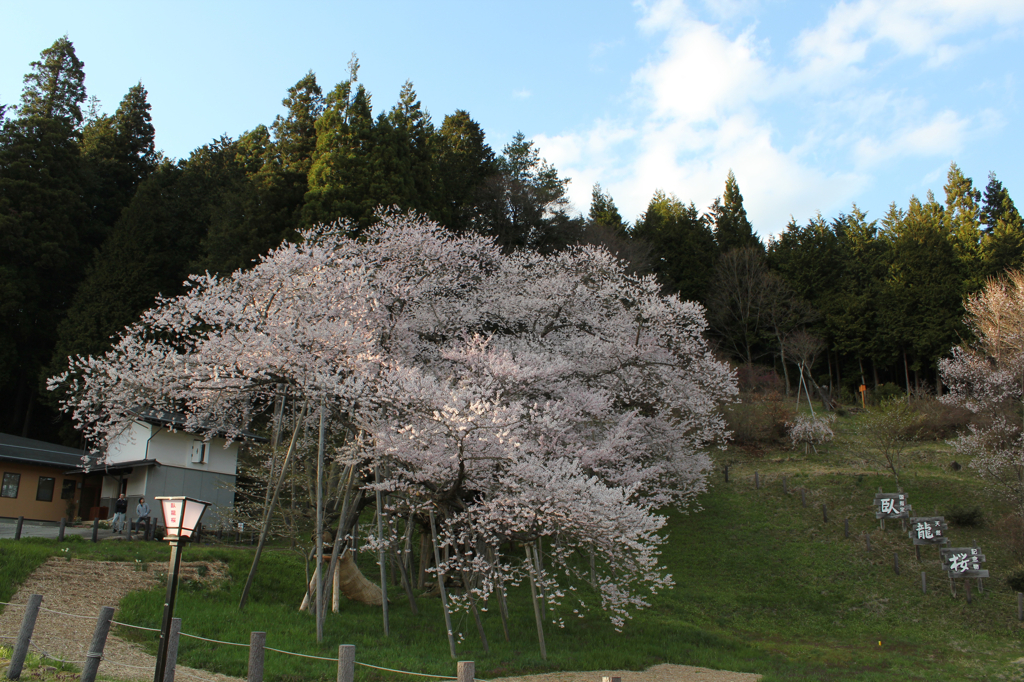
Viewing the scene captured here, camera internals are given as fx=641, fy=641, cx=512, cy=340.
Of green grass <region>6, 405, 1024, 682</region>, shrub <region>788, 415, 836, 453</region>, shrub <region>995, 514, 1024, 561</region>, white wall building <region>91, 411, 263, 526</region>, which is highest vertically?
shrub <region>788, 415, 836, 453</region>

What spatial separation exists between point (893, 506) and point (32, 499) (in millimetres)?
27242

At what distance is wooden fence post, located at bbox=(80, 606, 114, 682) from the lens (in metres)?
6.27

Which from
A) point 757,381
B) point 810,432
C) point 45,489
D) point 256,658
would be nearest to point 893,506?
point 810,432

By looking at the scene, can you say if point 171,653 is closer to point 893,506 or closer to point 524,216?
point 893,506

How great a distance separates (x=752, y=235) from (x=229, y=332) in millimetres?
39808

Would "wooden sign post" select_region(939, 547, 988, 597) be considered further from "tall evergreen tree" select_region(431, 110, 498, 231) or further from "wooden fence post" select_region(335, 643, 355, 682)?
"tall evergreen tree" select_region(431, 110, 498, 231)

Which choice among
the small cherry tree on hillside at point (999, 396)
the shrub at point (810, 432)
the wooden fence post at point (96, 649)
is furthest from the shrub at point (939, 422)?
the wooden fence post at point (96, 649)

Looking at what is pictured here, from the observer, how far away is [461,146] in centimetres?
3712

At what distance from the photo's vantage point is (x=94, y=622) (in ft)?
32.4

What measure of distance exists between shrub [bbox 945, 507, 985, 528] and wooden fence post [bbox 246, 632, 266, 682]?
2139cm

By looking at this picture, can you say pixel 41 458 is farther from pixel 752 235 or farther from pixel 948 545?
pixel 752 235

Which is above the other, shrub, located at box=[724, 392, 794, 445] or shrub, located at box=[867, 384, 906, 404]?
shrub, located at box=[867, 384, 906, 404]

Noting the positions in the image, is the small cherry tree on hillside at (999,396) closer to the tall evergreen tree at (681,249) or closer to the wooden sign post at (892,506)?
the wooden sign post at (892,506)

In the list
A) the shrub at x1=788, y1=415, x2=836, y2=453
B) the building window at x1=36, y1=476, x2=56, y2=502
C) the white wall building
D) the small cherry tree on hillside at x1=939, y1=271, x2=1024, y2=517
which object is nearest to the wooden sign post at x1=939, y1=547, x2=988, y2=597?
the small cherry tree on hillside at x1=939, y1=271, x2=1024, y2=517
